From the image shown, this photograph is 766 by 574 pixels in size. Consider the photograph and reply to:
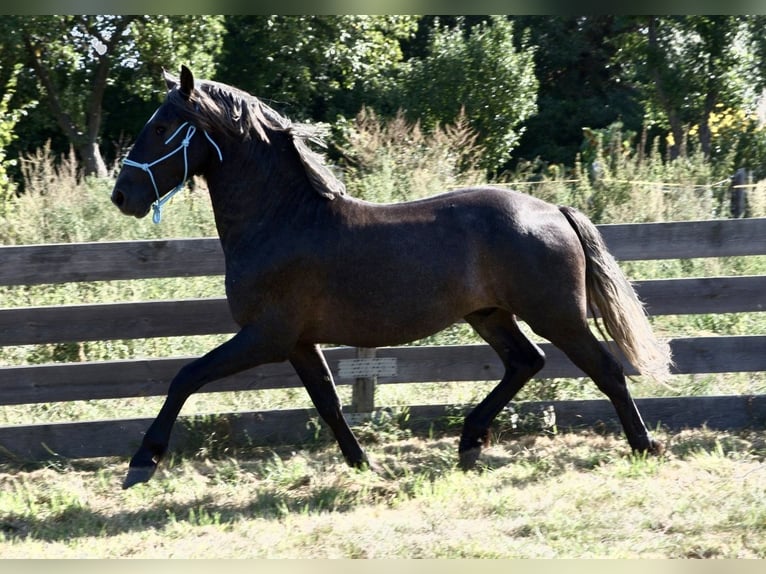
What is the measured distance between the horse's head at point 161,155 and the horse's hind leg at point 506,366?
1979mm

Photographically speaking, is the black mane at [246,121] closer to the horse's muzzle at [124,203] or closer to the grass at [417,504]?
the horse's muzzle at [124,203]

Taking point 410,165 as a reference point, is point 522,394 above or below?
below

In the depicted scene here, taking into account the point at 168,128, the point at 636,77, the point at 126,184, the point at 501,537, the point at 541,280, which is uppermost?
the point at 636,77

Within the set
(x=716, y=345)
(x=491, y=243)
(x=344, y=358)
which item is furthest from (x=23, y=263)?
(x=716, y=345)

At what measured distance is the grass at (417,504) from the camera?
4.12 metres

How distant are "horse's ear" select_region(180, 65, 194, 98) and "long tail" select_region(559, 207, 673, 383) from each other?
2.27 metres

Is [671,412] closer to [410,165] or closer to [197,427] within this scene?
[197,427]

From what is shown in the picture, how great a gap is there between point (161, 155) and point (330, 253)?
107cm

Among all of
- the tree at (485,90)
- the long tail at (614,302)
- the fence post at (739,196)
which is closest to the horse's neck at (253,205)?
the long tail at (614,302)

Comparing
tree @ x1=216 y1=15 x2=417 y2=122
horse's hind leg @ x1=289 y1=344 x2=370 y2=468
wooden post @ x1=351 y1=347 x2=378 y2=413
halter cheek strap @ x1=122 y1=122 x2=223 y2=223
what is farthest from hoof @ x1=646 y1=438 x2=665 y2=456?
tree @ x1=216 y1=15 x2=417 y2=122

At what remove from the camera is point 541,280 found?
5047 mm

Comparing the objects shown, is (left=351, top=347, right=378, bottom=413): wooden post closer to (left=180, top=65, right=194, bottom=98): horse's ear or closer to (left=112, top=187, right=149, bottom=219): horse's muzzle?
(left=112, top=187, right=149, bottom=219): horse's muzzle

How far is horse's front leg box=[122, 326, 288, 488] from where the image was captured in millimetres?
4848

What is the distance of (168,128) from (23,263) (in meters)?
1.59
